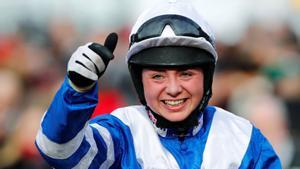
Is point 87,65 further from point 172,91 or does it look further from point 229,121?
point 229,121

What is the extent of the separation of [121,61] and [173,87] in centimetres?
445

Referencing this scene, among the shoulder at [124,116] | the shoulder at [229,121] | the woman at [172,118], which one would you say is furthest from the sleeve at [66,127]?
the shoulder at [229,121]

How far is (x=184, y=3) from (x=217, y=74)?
3853 mm

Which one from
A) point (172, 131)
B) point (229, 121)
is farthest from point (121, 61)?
point (172, 131)

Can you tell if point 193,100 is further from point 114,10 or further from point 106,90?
point 114,10

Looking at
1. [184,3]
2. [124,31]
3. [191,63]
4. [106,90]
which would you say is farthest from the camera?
[124,31]

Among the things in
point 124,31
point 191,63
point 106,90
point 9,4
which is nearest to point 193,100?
point 191,63

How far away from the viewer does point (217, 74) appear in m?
8.39

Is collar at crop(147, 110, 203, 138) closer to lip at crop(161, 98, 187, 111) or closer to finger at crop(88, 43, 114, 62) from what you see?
lip at crop(161, 98, 187, 111)

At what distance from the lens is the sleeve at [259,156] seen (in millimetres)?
4359

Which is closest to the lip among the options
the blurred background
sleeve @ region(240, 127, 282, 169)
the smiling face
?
the smiling face

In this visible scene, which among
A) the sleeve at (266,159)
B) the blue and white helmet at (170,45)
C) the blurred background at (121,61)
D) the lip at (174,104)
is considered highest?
the blue and white helmet at (170,45)

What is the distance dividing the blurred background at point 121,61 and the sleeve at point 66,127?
302cm

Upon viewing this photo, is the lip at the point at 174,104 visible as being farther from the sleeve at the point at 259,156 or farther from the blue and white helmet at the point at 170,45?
the sleeve at the point at 259,156
